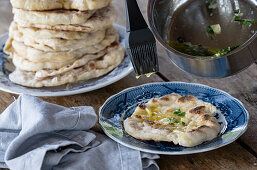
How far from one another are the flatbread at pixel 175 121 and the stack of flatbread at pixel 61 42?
559 millimetres

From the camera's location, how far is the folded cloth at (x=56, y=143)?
4.61ft

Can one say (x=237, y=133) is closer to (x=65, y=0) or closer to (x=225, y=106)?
(x=225, y=106)

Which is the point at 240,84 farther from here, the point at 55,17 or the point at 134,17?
the point at 55,17

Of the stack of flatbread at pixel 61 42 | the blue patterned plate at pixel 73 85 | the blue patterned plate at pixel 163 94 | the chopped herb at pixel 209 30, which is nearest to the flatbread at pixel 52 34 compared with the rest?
the stack of flatbread at pixel 61 42

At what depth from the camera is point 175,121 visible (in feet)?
5.06

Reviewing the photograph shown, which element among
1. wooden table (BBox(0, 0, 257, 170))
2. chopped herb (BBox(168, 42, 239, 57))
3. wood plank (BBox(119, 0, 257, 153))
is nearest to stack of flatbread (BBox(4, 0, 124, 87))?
wooden table (BBox(0, 0, 257, 170))

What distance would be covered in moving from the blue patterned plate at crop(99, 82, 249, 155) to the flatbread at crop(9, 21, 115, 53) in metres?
0.40

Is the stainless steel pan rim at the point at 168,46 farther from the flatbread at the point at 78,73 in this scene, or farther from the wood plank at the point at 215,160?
the flatbread at the point at 78,73

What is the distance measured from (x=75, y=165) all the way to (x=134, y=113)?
357mm

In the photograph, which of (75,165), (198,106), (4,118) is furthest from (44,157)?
(198,106)

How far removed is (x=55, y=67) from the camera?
6.86 ft

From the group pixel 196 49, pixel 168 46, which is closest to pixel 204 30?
pixel 196 49

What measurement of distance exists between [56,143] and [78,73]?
68 cm

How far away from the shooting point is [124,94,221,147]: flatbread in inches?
56.5
